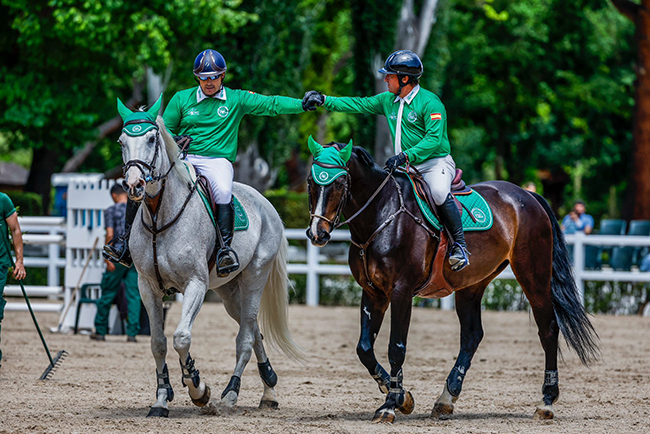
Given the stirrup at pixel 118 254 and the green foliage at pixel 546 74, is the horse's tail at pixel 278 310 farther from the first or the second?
the green foliage at pixel 546 74

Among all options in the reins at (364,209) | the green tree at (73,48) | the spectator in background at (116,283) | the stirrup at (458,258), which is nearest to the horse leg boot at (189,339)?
the reins at (364,209)

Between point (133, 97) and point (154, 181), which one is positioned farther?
point (133, 97)

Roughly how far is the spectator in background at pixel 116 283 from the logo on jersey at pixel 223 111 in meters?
4.84

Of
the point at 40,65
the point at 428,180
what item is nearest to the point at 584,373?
the point at 428,180

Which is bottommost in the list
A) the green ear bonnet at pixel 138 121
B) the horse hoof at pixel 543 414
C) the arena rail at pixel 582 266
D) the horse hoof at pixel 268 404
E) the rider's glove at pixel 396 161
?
the horse hoof at pixel 268 404

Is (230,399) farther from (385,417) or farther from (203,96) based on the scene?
(203,96)

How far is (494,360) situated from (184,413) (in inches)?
211

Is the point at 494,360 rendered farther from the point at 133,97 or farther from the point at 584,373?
the point at 133,97

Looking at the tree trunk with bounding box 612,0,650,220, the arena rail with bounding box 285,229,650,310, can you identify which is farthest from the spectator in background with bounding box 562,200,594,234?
the tree trunk with bounding box 612,0,650,220

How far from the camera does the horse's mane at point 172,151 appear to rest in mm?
6875

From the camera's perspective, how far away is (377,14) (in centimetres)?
2186

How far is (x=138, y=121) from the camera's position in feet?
21.6

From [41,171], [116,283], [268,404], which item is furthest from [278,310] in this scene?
[41,171]

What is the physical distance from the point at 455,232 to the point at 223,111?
2.14 meters
